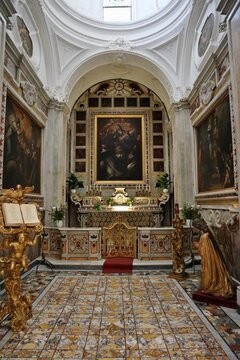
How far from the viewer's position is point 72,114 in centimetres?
1307

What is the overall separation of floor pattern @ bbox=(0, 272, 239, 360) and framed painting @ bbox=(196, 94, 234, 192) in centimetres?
282

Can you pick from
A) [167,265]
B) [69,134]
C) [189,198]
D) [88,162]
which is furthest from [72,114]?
[167,265]

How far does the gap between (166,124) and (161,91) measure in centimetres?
169

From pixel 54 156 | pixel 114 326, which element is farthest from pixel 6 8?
pixel 114 326

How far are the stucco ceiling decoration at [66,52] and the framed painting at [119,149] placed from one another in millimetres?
3402

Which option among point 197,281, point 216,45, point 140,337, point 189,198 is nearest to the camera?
point 140,337

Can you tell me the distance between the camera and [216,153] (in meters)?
6.98

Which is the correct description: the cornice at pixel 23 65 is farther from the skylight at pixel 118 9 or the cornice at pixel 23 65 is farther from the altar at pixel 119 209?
the altar at pixel 119 209

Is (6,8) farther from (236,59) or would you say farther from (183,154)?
(183,154)

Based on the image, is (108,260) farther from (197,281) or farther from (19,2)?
(19,2)

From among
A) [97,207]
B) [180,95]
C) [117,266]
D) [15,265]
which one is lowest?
[117,266]

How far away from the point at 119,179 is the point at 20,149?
19.8 ft

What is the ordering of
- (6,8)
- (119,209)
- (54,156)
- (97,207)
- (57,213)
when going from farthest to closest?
(97,207) < (119,209) < (54,156) < (57,213) < (6,8)

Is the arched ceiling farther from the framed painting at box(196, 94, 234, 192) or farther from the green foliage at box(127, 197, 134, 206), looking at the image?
the green foliage at box(127, 197, 134, 206)
